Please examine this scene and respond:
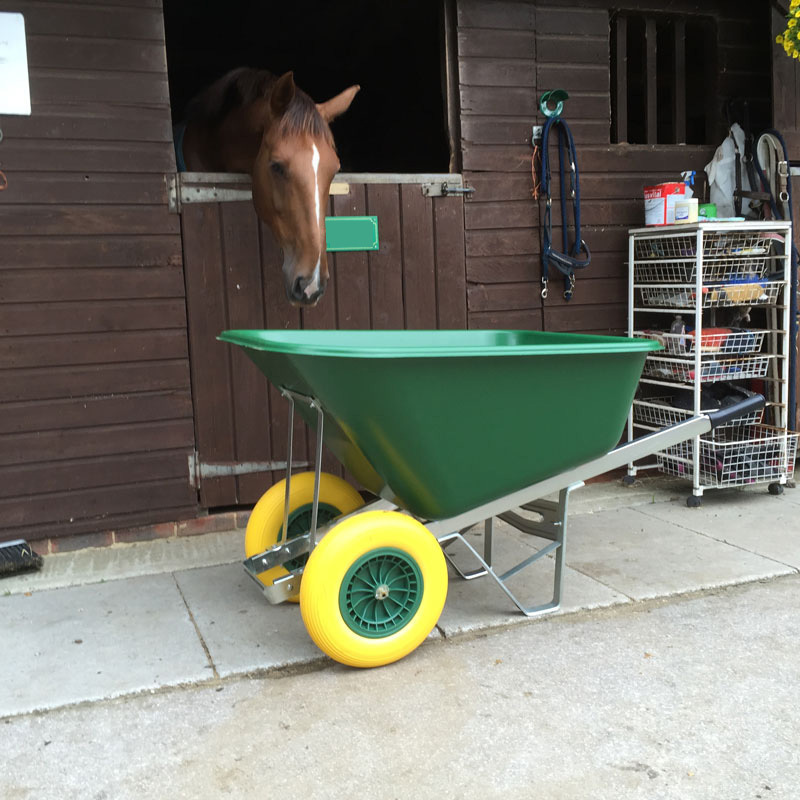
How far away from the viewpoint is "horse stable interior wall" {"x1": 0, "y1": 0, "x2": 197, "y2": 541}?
11.8ft

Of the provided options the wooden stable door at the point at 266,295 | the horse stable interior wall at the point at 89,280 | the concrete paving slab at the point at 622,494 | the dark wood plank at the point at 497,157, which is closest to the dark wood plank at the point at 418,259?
the wooden stable door at the point at 266,295

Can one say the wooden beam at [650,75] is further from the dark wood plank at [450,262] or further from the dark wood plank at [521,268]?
the dark wood plank at [450,262]

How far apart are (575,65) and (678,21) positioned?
0.80m

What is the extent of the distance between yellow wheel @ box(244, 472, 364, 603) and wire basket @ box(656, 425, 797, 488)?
2.08m

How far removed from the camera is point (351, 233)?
4.07 m

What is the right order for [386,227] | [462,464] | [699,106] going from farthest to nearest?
1. [699,106]
2. [386,227]
3. [462,464]

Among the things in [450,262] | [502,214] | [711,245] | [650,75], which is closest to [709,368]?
[711,245]

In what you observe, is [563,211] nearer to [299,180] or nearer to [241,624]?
[299,180]

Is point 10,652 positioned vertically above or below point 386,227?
below

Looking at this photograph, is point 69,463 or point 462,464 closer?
point 462,464

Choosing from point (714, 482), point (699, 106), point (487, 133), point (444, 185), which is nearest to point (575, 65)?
point (487, 133)

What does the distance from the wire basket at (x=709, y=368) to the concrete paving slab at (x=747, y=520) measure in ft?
2.17

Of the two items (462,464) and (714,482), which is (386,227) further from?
(714,482)

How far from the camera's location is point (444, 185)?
423 centimetres
